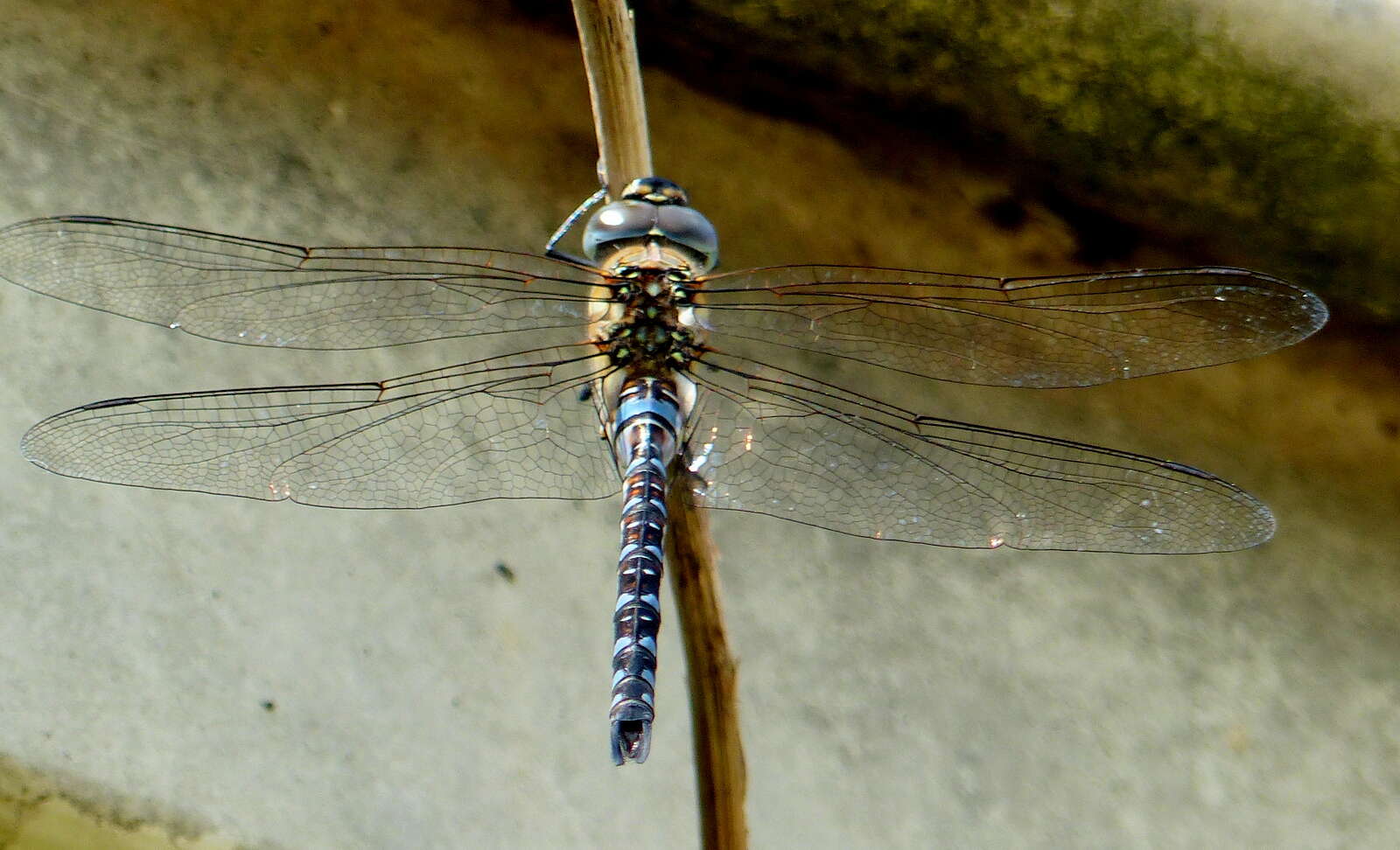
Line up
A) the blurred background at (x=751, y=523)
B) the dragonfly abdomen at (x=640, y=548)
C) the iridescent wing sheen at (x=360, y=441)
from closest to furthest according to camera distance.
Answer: the dragonfly abdomen at (x=640, y=548)
the iridescent wing sheen at (x=360, y=441)
the blurred background at (x=751, y=523)

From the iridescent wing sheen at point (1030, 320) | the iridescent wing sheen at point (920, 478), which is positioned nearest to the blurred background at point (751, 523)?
A: the iridescent wing sheen at point (1030, 320)

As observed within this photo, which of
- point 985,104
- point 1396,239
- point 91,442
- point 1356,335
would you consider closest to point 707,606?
point 91,442

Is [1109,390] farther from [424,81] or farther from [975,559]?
[424,81]

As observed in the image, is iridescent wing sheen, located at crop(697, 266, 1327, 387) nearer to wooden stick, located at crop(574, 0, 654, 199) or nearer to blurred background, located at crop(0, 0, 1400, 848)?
wooden stick, located at crop(574, 0, 654, 199)

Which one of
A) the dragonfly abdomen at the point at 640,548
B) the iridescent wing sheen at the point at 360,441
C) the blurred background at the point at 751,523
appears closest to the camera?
the dragonfly abdomen at the point at 640,548

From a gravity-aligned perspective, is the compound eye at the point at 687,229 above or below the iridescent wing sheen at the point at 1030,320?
above

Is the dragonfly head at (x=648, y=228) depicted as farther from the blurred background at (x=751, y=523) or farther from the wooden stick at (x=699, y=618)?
the blurred background at (x=751, y=523)

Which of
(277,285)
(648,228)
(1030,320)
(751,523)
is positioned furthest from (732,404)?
(751,523)
